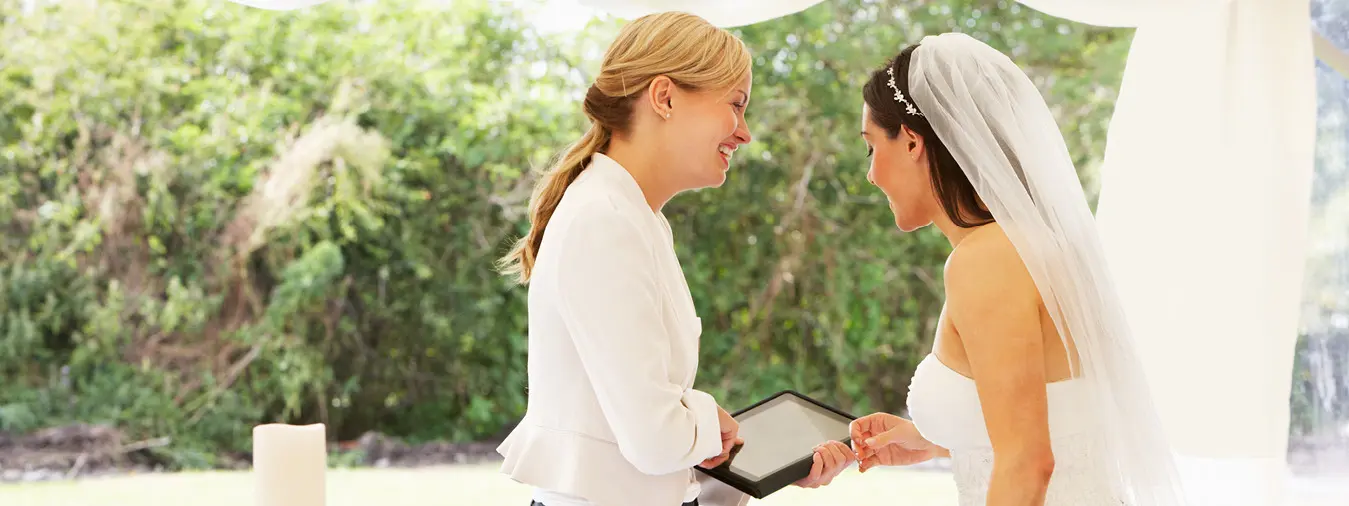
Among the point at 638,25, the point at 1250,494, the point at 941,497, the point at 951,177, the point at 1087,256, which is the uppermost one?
the point at 638,25

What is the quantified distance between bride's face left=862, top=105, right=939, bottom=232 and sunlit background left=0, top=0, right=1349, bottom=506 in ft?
8.72

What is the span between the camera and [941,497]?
3.99m

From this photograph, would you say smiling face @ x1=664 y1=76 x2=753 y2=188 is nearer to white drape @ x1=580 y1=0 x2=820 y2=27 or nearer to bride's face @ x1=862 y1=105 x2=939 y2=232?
bride's face @ x1=862 y1=105 x2=939 y2=232

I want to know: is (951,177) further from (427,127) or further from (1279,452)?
(427,127)

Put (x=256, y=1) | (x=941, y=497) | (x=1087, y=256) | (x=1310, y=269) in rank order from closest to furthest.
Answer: (x=1087, y=256) < (x=256, y=1) < (x=1310, y=269) < (x=941, y=497)

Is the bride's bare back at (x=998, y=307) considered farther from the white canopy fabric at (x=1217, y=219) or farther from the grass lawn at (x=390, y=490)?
the grass lawn at (x=390, y=490)

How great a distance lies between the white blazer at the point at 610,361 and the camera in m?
1.36

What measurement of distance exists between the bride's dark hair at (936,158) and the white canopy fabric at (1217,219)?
1.30 metres

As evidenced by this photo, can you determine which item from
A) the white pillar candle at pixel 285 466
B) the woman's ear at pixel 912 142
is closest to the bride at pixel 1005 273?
the woman's ear at pixel 912 142

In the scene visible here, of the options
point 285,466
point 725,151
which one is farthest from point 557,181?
point 285,466

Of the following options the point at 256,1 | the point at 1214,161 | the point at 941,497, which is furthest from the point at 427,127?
the point at 1214,161

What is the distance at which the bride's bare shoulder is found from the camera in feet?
4.97

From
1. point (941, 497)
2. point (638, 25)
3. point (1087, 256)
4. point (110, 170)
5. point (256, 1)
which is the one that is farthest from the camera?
point (110, 170)

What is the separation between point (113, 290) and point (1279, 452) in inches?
161
